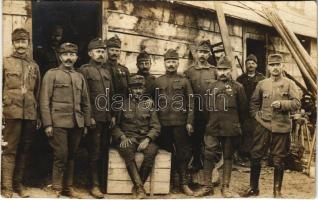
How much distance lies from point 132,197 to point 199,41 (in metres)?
1.91

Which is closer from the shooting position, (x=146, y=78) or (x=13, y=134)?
(x=13, y=134)

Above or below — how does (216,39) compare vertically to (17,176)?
above

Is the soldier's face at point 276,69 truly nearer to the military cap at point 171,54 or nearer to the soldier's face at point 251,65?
the soldier's face at point 251,65

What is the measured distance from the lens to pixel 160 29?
18.0ft

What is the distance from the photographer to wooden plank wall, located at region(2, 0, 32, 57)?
202 inches

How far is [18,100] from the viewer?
5.05 meters

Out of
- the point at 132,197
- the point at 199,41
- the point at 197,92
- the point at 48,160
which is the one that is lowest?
the point at 132,197

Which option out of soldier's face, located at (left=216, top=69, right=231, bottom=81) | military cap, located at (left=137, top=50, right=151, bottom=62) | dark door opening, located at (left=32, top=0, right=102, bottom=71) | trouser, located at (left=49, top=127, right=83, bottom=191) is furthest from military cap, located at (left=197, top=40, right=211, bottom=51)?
trouser, located at (left=49, top=127, right=83, bottom=191)

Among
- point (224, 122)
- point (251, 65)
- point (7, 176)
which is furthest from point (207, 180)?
point (7, 176)

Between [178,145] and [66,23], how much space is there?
5.98ft

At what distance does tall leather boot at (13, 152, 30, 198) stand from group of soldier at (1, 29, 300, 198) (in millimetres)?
11

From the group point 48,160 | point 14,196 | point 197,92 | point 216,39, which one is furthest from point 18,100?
point 216,39

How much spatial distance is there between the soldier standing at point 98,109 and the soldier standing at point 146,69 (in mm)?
375

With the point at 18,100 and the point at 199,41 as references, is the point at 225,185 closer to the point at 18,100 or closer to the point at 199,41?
the point at 199,41
